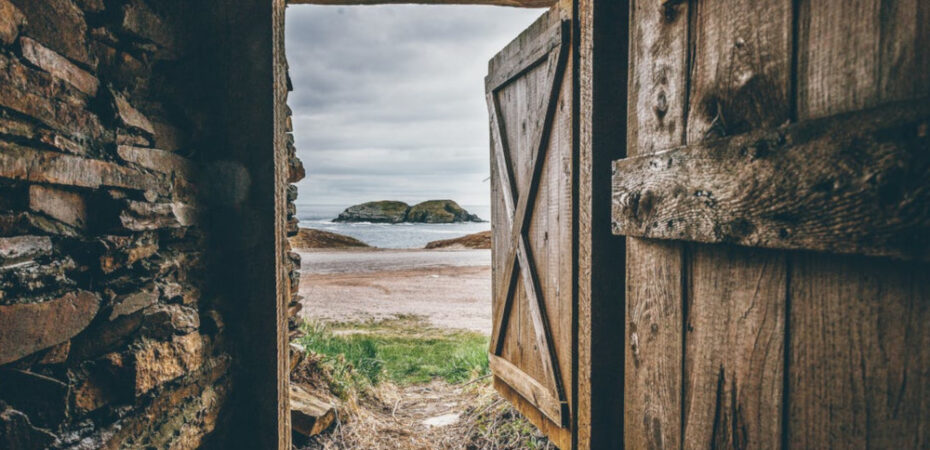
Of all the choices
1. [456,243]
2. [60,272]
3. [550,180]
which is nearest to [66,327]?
[60,272]

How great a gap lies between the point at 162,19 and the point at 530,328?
2168 millimetres

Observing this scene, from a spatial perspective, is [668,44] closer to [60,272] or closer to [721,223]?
[721,223]

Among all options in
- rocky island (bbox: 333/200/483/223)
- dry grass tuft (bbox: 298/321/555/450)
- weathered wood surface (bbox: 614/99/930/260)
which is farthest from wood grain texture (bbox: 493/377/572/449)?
rocky island (bbox: 333/200/483/223)

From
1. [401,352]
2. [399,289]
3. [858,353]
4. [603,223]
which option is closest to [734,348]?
[858,353]

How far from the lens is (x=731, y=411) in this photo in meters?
1.13

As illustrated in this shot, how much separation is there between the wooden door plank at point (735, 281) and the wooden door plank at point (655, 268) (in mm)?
42

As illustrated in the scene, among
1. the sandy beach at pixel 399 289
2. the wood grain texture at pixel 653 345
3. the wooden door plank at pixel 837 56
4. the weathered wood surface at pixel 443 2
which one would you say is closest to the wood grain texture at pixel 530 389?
the wood grain texture at pixel 653 345

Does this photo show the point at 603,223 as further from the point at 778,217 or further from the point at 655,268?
the point at 778,217

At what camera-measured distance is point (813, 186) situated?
2.83 feet

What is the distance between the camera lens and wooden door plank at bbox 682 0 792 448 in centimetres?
100

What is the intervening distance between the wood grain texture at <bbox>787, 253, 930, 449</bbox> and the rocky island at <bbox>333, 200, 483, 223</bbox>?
1644 inches

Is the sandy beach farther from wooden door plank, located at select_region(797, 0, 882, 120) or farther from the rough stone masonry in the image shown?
wooden door plank, located at select_region(797, 0, 882, 120)

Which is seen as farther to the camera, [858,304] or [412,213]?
[412,213]

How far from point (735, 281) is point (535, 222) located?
1.56 metres
